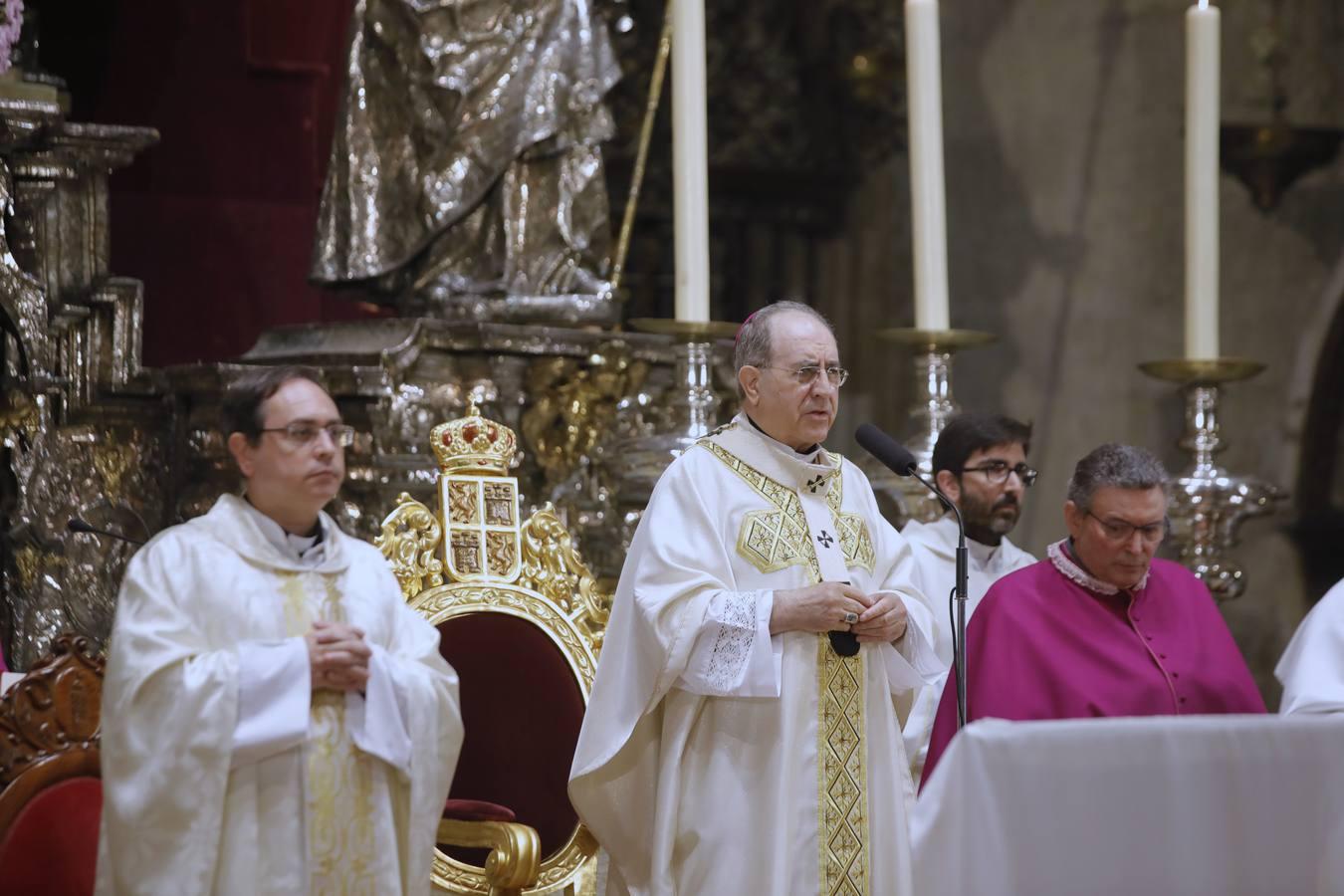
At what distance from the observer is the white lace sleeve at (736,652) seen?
361cm

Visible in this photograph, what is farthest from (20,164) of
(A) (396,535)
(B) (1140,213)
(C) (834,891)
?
(B) (1140,213)

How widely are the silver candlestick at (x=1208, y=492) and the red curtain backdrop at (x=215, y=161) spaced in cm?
295

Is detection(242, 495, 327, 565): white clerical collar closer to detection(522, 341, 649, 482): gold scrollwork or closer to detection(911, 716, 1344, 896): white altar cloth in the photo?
detection(911, 716, 1344, 896): white altar cloth

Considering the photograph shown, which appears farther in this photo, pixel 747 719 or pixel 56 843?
pixel 747 719

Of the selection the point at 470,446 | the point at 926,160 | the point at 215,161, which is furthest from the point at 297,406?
the point at 215,161

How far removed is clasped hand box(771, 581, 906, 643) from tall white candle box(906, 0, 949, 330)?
149 cm

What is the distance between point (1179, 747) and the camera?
10.6 ft

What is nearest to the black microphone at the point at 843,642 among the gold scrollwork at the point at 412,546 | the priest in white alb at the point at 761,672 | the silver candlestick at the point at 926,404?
the priest in white alb at the point at 761,672

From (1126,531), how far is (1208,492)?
124cm

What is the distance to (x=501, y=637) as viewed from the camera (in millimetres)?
4082

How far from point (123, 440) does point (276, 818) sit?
245 centimetres

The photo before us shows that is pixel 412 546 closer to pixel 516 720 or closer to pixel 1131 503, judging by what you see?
pixel 516 720

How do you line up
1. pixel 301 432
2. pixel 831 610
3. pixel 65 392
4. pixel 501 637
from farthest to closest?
pixel 65 392
pixel 501 637
pixel 831 610
pixel 301 432

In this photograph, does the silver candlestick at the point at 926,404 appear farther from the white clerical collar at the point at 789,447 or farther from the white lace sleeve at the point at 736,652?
the white lace sleeve at the point at 736,652
